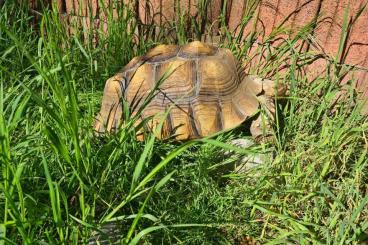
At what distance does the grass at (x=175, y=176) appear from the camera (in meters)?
1.59

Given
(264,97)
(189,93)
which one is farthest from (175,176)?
(264,97)

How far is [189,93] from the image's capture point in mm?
2414

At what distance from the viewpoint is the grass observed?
159cm

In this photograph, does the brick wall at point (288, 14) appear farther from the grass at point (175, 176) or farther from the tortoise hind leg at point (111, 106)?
the tortoise hind leg at point (111, 106)

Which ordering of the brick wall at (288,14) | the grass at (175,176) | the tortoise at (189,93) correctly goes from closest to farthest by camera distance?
the grass at (175,176) < the tortoise at (189,93) < the brick wall at (288,14)

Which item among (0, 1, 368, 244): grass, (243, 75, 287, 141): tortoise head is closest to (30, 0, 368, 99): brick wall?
(0, 1, 368, 244): grass

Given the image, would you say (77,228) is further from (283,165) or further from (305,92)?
(305,92)

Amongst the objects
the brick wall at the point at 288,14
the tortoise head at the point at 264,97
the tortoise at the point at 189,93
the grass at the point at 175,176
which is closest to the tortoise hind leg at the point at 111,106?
the tortoise at the point at 189,93

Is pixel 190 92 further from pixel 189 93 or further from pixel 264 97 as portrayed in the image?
pixel 264 97

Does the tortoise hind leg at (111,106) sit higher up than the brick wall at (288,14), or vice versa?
the brick wall at (288,14)

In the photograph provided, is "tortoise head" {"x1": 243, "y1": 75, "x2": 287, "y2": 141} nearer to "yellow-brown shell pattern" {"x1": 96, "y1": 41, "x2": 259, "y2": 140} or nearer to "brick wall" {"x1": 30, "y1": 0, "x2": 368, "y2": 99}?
"yellow-brown shell pattern" {"x1": 96, "y1": 41, "x2": 259, "y2": 140}

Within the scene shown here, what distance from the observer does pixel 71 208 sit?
5.89 ft

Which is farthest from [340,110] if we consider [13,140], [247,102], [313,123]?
[13,140]

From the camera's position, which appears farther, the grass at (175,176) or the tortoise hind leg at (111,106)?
the tortoise hind leg at (111,106)
